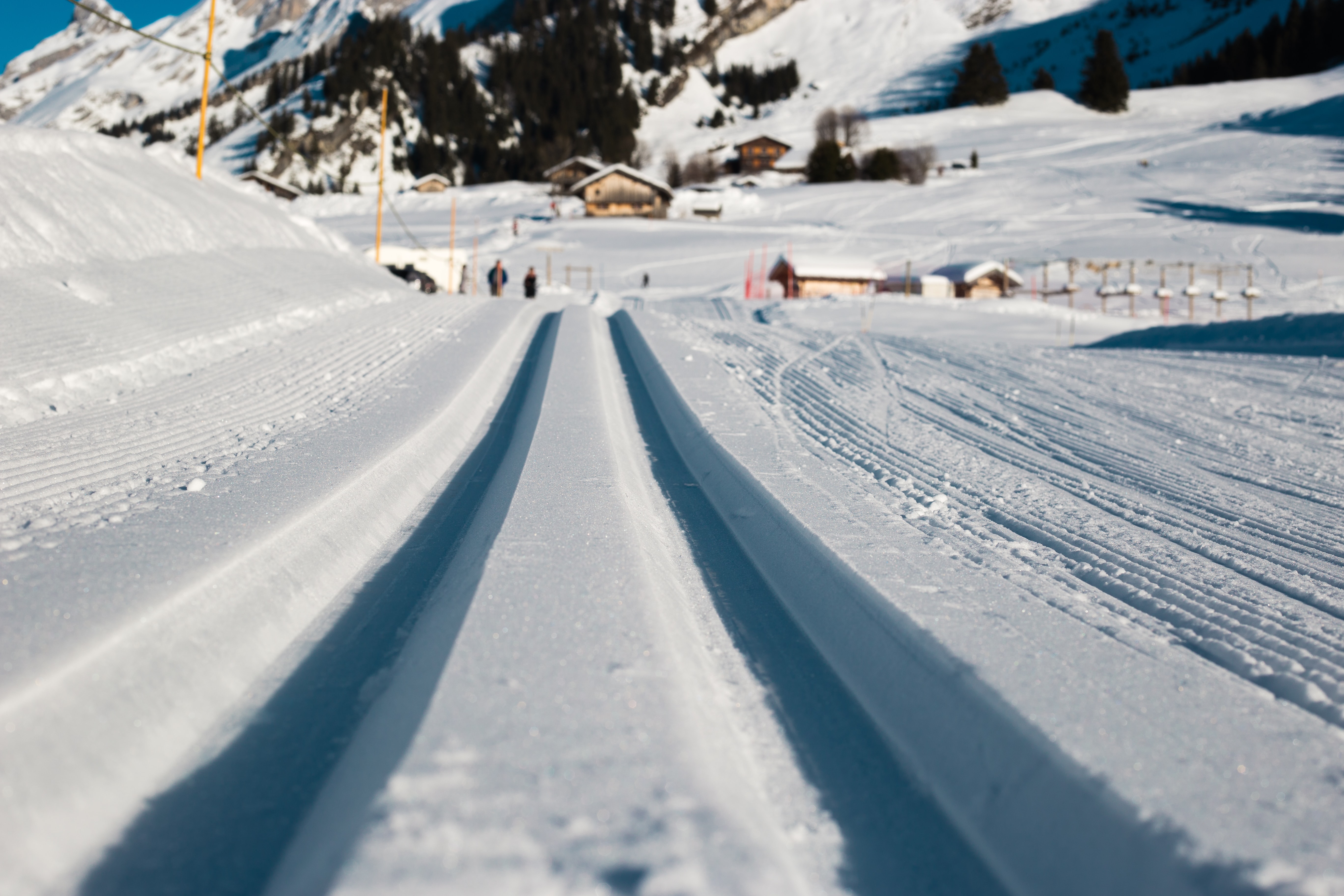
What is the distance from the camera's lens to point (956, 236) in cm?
4528

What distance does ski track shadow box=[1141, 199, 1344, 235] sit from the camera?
A: 137 feet

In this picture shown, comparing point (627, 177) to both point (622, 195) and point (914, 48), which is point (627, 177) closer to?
point (622, 195)

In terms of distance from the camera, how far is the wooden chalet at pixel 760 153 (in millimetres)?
82625

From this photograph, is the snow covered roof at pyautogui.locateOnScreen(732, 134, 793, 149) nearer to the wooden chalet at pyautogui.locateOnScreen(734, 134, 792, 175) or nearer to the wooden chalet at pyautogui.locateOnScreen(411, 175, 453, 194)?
the wooden chalet at pyautogui.locateOnScreen(734, 134, 792, 175)

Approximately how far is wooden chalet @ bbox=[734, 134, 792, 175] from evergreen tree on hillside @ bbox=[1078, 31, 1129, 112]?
34331 millimetres

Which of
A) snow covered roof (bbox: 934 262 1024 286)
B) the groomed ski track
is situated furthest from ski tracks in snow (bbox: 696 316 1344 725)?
snow covered roof (bbox: 934 262 1024 286)

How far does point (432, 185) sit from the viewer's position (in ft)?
243

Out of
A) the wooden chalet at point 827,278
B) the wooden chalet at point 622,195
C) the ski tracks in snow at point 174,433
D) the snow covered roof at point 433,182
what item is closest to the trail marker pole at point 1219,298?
the wooden chalet at point 827,278

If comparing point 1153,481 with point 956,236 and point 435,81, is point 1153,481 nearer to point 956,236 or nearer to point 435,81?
point 956,236

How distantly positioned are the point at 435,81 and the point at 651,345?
91645mm

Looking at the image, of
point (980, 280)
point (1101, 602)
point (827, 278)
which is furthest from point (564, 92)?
point (1101, 602)

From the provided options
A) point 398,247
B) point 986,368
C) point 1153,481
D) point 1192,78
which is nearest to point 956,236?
point 398,247

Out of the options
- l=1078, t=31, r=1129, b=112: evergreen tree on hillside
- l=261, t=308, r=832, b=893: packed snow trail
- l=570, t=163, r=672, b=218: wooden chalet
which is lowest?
l=261, t=308, r=832, b=893: packed snow trail

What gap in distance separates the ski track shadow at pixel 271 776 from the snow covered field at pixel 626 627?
1 cm
